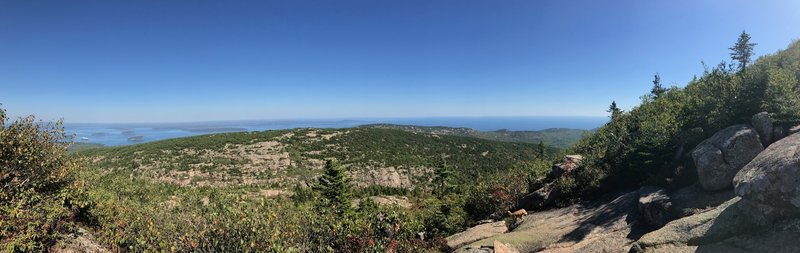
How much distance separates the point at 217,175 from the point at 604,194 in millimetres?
66701

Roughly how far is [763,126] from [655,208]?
478cm

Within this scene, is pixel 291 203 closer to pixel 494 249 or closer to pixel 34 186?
pixel 34 186

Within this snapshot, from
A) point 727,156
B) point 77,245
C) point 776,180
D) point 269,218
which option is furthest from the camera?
point 77,245

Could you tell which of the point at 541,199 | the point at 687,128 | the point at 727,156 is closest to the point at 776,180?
the point at 727,156

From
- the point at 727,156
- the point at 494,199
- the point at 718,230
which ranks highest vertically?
the point at 727,156

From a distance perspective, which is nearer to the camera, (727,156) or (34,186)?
(727,156)

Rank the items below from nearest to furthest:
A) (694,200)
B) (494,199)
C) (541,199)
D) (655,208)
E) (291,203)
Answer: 1. (694,200)
2. (655,208)
3. (291,203)
4. (541,199)
5. (494,199)

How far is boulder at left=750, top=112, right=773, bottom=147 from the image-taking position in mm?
12359

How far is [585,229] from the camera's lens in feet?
48.1

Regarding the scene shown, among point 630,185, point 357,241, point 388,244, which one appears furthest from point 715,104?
point 357,241

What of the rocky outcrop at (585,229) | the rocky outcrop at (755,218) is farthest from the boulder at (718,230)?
the rocky outcrop at (585,229)

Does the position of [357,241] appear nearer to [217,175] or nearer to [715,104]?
[715,104]

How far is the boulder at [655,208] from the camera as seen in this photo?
12.4 meters

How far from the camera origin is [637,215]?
45.3 ft
